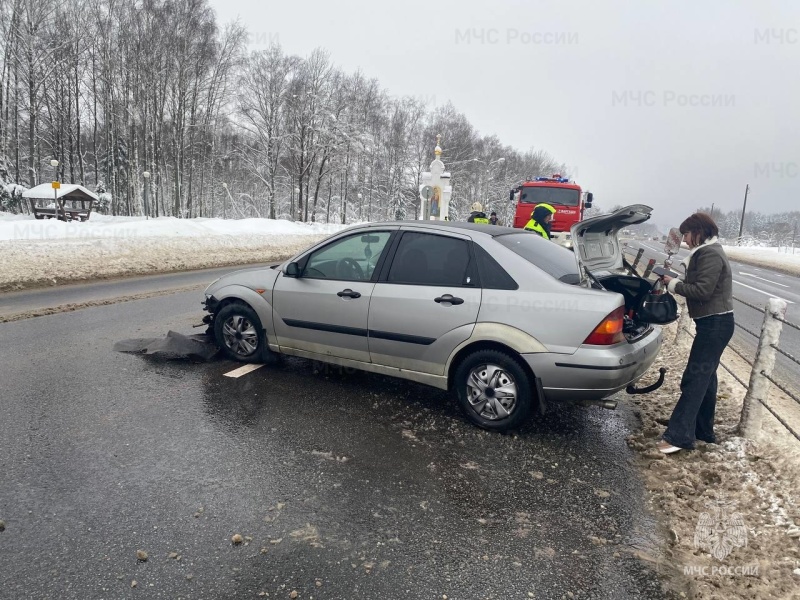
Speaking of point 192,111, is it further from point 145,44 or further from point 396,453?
point 396,453

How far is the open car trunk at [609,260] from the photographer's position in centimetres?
453

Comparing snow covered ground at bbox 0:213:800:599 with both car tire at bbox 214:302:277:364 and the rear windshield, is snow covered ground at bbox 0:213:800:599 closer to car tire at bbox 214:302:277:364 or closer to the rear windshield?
the rear windshield

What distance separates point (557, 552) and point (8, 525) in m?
3.03

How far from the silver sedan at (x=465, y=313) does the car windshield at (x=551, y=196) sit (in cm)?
1286

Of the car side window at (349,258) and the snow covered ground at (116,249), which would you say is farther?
the snow covered ground at (116,249)

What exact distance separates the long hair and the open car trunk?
81cm

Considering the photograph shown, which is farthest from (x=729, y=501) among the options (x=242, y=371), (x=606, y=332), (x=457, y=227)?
(x=242, y=371)

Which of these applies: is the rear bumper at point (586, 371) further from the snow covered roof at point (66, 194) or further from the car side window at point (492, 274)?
→ the snow covered roof at point (66, 194)

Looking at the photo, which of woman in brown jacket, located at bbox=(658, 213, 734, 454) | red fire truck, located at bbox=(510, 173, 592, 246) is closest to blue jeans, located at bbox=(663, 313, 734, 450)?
woman in brown jacket, located at bbox=(658, 213, 734, 454)

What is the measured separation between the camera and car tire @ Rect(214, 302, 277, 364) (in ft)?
17.7

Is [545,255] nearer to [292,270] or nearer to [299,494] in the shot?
[292,270]

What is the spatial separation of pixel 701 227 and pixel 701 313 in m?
0.67

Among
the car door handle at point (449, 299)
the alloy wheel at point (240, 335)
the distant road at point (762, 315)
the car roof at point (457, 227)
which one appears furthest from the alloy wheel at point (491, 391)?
the alloy wheel at point (240, 335)

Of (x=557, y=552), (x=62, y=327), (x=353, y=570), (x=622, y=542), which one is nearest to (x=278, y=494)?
(x=353, y=570)
